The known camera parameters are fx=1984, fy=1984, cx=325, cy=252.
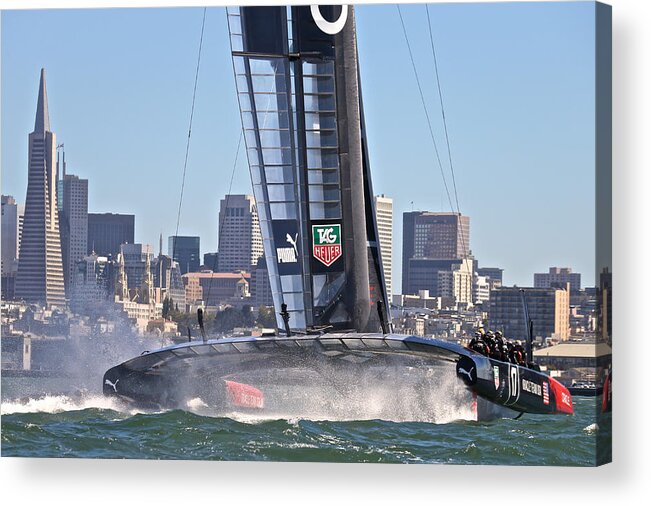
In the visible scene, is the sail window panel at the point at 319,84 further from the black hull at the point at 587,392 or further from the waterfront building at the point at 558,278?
the black hull at the point at 587,392

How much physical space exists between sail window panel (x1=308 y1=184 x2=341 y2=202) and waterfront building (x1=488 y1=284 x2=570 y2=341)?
58.7 inches

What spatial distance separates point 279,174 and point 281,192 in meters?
0.15

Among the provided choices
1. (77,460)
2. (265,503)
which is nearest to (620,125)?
(265,503)

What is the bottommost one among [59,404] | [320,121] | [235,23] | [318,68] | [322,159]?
[59,404]

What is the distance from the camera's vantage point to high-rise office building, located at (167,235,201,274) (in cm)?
1614

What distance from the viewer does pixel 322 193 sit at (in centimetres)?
1587

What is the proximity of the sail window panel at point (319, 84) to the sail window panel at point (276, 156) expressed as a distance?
0.58 metres

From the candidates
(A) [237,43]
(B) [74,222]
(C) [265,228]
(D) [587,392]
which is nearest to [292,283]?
(C) [265,228]

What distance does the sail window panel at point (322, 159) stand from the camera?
51.9 feet

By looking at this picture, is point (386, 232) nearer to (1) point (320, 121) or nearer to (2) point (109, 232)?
(1) point (320, 121)

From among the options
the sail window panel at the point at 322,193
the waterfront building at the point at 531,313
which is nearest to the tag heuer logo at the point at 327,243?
the sail window panel at the point at 322,193

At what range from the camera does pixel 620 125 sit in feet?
45.4

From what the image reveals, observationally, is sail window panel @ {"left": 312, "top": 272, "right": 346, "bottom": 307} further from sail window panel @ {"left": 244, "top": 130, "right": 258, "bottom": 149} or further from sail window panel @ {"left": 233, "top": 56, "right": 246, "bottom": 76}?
sail window panel @ {"left": 233, "top": 56, "right": 246, "bottom": 76}

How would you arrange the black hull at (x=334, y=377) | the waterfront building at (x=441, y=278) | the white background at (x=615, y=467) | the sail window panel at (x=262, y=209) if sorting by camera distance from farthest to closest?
the sail window panel at (x=262, y=209) < the waterfront building at (x=441, y=278) < the black hull at (x=334, y=377) < the white background at (x=615, y=467)
